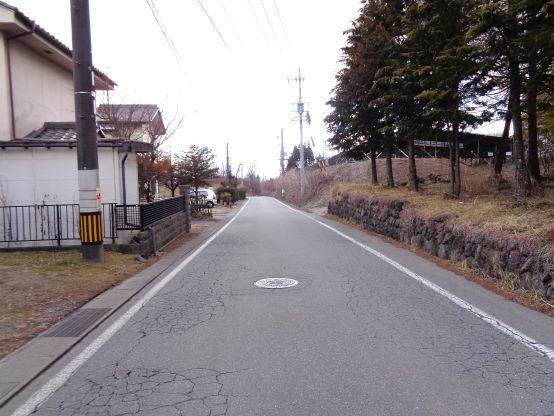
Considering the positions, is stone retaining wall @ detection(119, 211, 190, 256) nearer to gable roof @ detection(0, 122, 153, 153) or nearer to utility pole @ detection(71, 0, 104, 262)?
utility pole @ detection(71, 0, 104, 262)

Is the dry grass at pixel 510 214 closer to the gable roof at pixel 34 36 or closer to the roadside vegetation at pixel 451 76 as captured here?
the roadside vegetation at pixel 451 76

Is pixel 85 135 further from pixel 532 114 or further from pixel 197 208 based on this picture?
pixel 197 208

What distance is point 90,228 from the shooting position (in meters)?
9.83

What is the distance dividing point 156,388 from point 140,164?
1727 cm

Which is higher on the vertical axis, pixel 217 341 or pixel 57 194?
pixel 57 194

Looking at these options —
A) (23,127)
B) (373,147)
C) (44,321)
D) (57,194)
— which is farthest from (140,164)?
(44,321)

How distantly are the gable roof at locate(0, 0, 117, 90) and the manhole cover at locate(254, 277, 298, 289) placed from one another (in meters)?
9.06

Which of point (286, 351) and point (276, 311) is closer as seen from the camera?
point (286, 351)

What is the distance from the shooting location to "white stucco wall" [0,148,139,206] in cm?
1199

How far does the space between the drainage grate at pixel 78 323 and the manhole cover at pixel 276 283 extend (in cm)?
254

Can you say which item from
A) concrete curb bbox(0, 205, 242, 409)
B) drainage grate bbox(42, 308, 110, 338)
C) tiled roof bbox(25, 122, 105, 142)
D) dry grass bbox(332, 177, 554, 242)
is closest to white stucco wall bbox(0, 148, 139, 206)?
tiled roof bbox(25, 122, 105, 142)

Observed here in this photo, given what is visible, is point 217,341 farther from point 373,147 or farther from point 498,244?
point 373,147

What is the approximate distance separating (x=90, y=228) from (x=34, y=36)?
24.4 ft

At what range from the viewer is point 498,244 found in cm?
802
